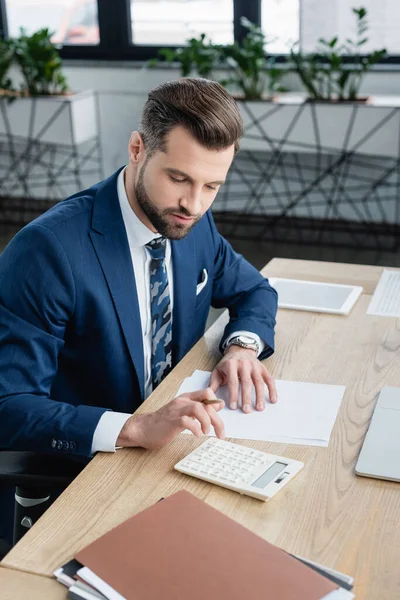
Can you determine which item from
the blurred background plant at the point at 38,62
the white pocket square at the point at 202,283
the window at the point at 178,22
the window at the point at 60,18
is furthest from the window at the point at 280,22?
the white pocket square at the point at 202,283

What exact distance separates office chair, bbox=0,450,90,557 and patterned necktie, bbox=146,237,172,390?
1.23ft

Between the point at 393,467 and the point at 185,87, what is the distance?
85 centimetres

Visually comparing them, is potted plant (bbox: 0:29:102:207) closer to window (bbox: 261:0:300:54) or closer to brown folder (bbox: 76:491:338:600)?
window (bbox: 261:0:300:54)

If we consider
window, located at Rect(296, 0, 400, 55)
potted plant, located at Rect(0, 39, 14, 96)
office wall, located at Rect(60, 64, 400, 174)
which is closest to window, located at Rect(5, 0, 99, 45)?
office wall, located at Rect(60, 64, 400, 174)

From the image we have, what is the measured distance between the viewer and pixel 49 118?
192 inches

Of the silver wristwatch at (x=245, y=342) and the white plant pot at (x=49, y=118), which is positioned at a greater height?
the silver wristwatch at (x=245, y=342)

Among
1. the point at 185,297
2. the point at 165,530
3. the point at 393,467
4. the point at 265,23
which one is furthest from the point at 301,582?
the point at 265,23

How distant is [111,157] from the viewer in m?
5.49

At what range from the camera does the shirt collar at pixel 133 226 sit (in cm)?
169

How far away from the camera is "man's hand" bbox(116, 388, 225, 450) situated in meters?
1.33

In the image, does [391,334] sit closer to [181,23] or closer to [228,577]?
[228,577]

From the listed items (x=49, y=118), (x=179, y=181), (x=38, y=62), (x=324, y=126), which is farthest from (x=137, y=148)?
(x=38, y=62)

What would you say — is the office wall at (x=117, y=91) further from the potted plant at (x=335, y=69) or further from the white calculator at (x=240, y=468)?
the white calculator at (x=240, y=468)

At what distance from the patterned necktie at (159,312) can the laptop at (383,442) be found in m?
0.50
